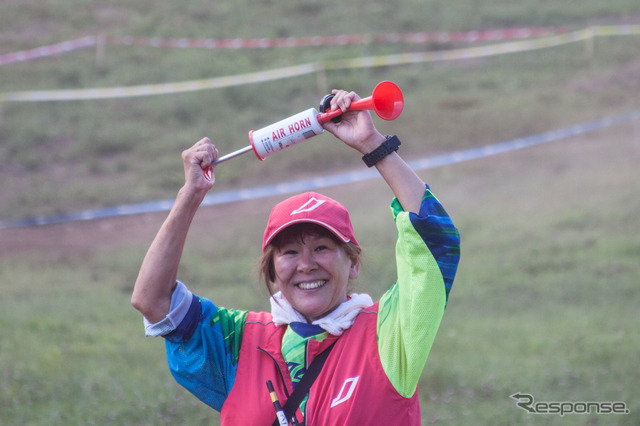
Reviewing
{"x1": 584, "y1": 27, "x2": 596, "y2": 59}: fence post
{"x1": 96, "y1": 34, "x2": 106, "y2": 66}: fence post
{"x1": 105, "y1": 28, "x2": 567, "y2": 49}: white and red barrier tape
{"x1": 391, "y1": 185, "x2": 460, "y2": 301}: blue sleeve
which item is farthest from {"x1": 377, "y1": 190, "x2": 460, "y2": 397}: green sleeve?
{"x1": 584, "y1": 27, "x2": 596, "y2": 59}: fence post

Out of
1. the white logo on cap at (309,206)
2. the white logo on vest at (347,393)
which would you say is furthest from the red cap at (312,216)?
the white logo on vest at (347,393)

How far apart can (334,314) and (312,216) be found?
34cm

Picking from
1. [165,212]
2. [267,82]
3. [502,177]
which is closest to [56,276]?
[165,212]

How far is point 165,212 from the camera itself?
10.8 m

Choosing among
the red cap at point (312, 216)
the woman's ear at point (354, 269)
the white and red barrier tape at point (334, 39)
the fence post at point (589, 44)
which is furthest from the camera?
the white and red barrier tape at point (334, 39)

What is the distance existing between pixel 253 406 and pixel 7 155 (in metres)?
11.2

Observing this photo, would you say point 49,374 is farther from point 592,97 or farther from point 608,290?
point 592,97

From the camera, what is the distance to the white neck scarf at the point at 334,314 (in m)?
2.72

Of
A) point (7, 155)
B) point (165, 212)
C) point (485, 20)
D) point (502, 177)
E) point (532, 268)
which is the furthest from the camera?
point (485, 20)

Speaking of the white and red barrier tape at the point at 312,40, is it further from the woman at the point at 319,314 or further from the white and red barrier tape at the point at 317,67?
the woman at the point at 319,314

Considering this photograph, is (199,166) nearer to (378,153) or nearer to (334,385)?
(378,153)

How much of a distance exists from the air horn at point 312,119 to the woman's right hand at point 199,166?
0.7 inches

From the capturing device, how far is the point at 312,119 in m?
2.74

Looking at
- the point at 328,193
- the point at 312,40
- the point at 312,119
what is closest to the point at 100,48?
the point at 312,40
